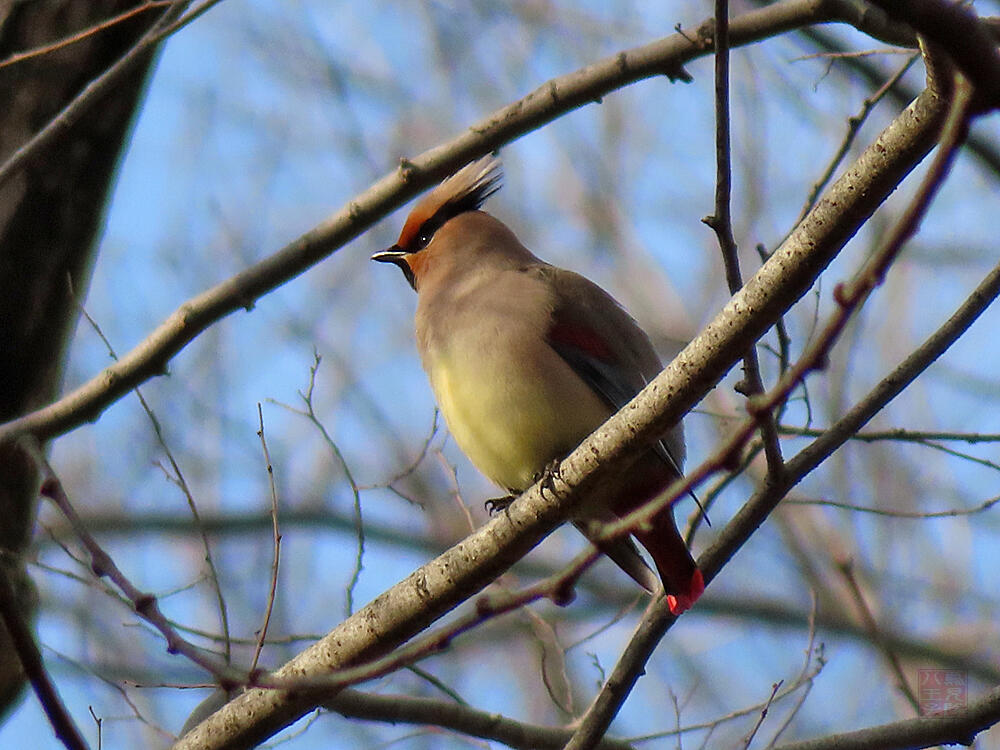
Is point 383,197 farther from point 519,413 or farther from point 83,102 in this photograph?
point 83,102

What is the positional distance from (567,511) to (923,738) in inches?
39.8

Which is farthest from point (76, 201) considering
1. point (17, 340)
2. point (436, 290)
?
point (436, 290)

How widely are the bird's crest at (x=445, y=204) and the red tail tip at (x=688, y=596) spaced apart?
2.25 m

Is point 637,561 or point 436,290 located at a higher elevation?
point 436,290

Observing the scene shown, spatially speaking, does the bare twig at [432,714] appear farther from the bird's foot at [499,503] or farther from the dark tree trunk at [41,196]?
the dark tree trunk at [41,196]

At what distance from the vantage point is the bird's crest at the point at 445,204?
18.1 ft

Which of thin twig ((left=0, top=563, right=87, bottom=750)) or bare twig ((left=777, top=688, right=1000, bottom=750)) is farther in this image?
bare twig ((left=777, top=688, right=1000, bottom=750))

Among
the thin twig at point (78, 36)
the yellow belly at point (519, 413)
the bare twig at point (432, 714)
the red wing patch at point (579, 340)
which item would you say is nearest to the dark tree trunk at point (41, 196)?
the thin twig at point (78, 36)

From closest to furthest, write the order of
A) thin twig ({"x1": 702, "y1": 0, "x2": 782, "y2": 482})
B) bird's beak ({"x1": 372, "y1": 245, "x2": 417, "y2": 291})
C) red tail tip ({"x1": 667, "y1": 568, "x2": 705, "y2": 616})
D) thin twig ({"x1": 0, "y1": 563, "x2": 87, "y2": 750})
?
thin twig ({"x1": 0, "y1": 563, "x2": 87, "y2": 750})
thin twig ({"x1": 702, "y1": 0, "x2": 782, "y2": 482})
red tail tip ({"x1": 667, "y1": 568, "x2": 705, "y2": 616})
bird's beak ({"x1": 372, "y1": 245, "x2": 417, "y2": 291})

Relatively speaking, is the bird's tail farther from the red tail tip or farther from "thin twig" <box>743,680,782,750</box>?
"thin twig" <box>743,680,782,750</box>

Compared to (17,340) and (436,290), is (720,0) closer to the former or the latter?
(436,290)

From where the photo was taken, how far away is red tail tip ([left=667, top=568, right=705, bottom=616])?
3604 millimetres

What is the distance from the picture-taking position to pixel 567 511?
9.98ft

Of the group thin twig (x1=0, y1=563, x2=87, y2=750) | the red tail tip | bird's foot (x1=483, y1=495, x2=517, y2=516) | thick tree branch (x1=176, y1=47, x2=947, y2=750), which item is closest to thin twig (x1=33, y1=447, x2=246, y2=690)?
thin twig (x1=0, y1=563, x2=87, y2=750)
